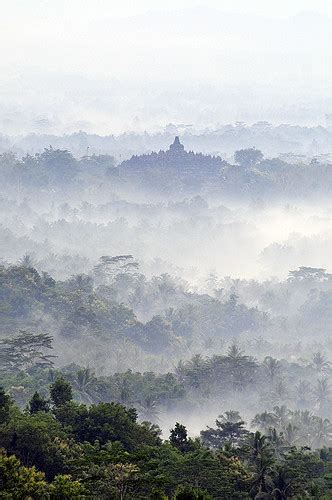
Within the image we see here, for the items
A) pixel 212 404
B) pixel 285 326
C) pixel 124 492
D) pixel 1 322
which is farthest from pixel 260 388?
pixel 124 492

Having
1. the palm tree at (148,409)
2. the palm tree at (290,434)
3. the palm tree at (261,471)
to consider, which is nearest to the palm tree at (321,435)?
the palm tree at (290,434)

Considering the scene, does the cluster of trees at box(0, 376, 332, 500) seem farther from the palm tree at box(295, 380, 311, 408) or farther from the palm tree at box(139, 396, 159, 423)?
the palm tree at box(295, 380, 311, 408)


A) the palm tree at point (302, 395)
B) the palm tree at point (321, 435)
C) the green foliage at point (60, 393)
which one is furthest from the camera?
the palm tree at point (302, 395)

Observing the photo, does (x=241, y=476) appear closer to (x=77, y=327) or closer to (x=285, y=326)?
(x=77, y=327)

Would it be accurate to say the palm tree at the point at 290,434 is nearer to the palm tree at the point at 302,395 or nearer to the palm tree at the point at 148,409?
the palm tree at the point at 148,409

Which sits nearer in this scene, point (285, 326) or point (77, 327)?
point (77, 327)

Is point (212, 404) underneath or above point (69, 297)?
underneath

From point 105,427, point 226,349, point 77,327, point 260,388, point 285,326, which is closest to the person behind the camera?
point 105,427

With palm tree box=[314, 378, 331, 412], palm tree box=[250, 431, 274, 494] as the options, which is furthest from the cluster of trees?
palm tree box=[314, 378, 331, 412]

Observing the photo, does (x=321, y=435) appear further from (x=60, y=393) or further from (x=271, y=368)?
(x=60, y=393)
